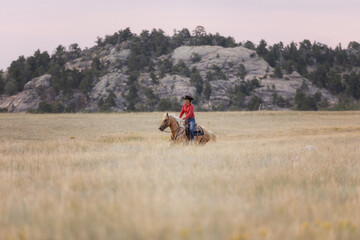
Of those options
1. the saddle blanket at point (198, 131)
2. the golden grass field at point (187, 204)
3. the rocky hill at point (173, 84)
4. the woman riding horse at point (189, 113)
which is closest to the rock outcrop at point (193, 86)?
the rocky hill at point (173, 84)

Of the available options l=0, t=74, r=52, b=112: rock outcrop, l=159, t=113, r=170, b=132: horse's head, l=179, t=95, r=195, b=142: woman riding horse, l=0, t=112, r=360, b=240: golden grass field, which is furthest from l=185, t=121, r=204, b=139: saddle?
l=0, t=74, r=52, b=112: rock outcrop

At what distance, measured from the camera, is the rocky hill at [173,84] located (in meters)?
117

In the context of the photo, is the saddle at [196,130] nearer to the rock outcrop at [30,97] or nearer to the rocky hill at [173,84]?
the rocky hill at [173,84]

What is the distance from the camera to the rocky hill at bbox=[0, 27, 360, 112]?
117m

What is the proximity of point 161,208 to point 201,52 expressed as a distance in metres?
156

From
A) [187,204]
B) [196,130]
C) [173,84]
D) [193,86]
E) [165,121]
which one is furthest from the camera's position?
[173,84]

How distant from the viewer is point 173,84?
12838 centimetres

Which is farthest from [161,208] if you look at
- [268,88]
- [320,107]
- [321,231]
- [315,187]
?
[268,88]

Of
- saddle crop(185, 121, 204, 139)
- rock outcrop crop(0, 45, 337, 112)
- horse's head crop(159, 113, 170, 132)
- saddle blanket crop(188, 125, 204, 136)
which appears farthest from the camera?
rock outcrop crop(0, 45, 337, 112)

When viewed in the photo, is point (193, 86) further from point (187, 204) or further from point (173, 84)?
point (187, 204)

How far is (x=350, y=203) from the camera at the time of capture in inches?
250

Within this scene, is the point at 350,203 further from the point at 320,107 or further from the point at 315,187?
the point at 320,107

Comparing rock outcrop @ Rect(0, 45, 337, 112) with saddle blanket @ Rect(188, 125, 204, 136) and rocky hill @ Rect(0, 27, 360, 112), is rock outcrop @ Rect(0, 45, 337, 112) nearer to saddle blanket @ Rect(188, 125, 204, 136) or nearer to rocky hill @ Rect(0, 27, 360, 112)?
rocky hill @ Rect(0, 27, 360, 112)

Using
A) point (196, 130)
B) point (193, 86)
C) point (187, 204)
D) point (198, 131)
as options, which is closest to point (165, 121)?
point (196, 130)
